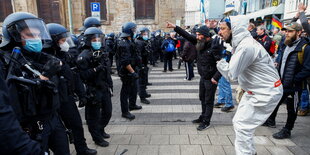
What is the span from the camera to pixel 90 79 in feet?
11.3

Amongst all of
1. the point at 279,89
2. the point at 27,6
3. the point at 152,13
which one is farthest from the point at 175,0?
the point at 279,89

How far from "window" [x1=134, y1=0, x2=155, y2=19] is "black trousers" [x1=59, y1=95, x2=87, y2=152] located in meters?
22.6

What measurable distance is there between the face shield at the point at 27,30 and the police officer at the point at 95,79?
44.6 inches

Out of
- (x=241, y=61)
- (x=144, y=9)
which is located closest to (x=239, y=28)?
(x=241, y=61)

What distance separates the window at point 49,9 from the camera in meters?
23.7

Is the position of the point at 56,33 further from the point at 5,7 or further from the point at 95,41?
the point at 5,7

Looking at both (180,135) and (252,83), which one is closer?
(252,83)

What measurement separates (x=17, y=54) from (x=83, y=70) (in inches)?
61.6

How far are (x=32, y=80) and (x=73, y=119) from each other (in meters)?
1.35

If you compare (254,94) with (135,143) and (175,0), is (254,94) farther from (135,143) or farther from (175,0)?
(175,0)

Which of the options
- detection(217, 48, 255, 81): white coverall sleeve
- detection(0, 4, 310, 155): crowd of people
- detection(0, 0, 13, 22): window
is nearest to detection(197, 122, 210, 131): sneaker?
detection(0, 4, 310, 155): crowd of people

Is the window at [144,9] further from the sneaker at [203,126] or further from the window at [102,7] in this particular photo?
the sneaker at [203,126]

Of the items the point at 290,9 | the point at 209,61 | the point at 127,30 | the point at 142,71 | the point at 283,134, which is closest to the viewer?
the point at 283,134

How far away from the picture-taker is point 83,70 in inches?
131
